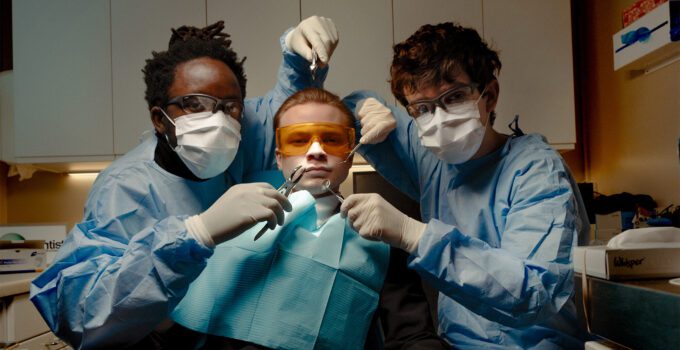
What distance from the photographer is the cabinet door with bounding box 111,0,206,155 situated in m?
2.75

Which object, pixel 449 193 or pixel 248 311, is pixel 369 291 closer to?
pixel 248 311

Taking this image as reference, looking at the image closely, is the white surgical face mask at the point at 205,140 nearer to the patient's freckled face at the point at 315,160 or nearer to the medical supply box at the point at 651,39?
the patient's freckled face at the point at 315,160

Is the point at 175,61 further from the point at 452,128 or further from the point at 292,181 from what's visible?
the point at 452,128

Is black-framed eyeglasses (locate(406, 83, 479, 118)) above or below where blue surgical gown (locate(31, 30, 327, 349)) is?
above

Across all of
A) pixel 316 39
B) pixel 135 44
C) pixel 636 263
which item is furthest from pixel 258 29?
pixel 636 263

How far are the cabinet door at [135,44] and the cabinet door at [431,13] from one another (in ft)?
3.34

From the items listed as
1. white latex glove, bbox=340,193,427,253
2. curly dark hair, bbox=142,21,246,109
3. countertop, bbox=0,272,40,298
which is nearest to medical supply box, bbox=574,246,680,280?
white latex glove, bbox=340,193,427,253

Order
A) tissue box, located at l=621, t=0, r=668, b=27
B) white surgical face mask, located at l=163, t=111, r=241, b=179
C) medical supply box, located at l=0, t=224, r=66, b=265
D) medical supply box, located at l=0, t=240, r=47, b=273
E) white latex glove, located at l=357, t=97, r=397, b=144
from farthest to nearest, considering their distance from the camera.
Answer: medical supply box, located at l=0, t=224, r=66, b=265
medical supply box, located at l=0, t=240, r=47, b=273
tissue box, located at l=621, t=0, r=668, b=27
white latex glove, located at l=357, t=97, r=397, b=144
white surgical face mask, located at l=163, t=111, r=241, b=179

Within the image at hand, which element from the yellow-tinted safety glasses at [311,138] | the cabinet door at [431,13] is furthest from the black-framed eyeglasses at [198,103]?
the cabinet door at [431,13]

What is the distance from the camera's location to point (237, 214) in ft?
3.53

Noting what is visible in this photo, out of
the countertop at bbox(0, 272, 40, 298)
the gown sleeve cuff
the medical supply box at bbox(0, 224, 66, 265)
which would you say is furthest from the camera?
the medical supply box at bbox(0, 224, 66, 265)

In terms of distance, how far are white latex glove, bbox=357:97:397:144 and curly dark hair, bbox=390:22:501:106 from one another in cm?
7

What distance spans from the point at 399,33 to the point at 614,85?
3.75 ft

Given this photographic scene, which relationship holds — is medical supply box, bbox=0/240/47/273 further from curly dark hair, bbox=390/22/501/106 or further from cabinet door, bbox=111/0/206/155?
curly dark hair, bbox=390/22/501/106
